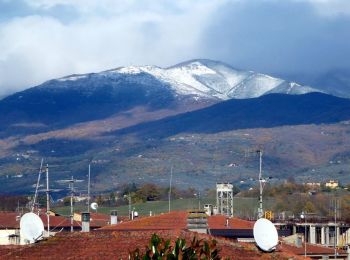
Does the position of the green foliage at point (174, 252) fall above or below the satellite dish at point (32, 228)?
below

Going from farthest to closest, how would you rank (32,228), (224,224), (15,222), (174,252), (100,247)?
(15,222) < (224,224) < (32,228) < (100,247) < (174,252)

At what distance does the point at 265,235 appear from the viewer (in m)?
41.1

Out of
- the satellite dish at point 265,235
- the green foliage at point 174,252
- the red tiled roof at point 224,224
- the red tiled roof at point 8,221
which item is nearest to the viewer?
the green foliage at point 174,252

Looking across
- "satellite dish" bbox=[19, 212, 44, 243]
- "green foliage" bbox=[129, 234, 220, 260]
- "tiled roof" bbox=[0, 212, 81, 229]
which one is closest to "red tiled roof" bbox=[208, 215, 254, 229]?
"tiled roof" bbox=[0, 212, 81, 229]

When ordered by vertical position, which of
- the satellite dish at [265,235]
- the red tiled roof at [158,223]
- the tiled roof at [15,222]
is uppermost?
the tiled roof at [15,222]

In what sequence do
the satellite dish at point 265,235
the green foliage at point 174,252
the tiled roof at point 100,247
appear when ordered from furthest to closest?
the satellite dish at point 265,235 < the tiled roof at point 100,247 < the green foliage at point 174,252

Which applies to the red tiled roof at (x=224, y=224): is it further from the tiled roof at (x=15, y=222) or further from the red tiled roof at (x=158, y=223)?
the tiled roof at (x=15, y=222)

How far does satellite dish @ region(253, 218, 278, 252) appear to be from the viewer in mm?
41000

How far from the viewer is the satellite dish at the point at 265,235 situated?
41.0 m

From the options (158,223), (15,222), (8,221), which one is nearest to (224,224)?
(158,223)

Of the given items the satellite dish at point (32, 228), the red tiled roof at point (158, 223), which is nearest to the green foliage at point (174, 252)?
the satellite dish at point (32, 228)

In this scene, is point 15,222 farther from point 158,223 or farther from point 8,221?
point 158,223

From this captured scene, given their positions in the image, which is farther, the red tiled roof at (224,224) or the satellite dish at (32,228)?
the red tiled roof at (224,224)

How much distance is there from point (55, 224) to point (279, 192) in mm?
101971
